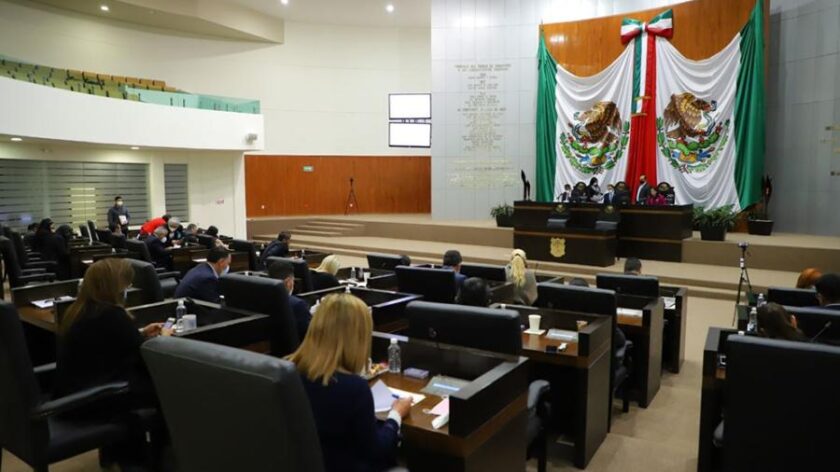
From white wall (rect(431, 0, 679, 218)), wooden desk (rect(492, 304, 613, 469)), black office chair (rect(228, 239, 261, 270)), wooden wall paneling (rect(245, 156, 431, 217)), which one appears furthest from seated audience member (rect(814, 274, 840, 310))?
wooden wall paneling (rect(245, 156, 431, 217))

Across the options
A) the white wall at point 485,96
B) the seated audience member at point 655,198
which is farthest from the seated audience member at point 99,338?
the white wall at point 485,96

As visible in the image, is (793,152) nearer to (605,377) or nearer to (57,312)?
(605,377)

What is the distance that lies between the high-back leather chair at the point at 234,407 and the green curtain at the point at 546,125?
536 inches

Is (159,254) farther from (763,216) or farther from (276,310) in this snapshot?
(763,216)

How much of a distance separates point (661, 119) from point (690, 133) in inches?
29.4

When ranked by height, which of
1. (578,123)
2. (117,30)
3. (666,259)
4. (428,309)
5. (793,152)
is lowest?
(666,259)

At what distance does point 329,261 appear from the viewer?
5738 mm

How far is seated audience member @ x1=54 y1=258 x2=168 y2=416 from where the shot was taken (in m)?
2.77

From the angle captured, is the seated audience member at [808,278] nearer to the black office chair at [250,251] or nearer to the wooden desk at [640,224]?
the wooden desk at [640,224]

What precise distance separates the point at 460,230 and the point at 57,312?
10.5 m

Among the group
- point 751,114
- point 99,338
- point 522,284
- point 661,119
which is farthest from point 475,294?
point 661,119

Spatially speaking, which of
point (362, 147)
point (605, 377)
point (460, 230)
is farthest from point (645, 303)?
point (362, 147)

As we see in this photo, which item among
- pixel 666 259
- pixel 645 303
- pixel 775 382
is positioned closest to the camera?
pixel 775 382

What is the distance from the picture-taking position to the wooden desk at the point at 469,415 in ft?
7.24
